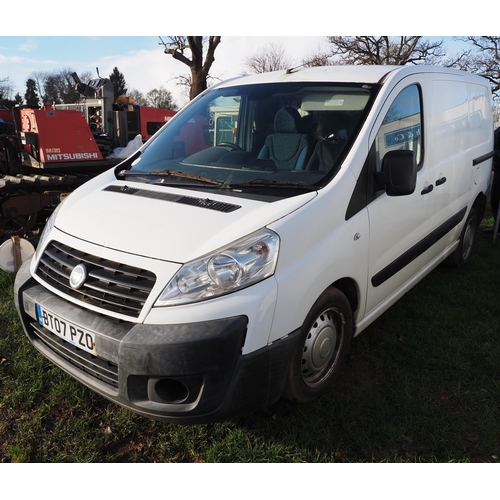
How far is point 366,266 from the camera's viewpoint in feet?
9.67

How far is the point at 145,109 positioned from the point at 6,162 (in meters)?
2.89

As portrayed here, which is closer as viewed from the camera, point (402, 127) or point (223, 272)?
point (223, 272)

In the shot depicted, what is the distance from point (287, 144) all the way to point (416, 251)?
4.70 ft

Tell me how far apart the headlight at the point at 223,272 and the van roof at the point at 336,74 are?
167 centimetres

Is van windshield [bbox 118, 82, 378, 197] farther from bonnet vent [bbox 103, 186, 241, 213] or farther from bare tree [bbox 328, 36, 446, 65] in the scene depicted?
bare tree [bbox 328, 36, 446, 65]

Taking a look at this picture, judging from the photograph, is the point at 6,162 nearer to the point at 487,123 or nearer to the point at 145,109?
the point at 145,109

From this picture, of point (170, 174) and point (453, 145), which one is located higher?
point (453, 145)

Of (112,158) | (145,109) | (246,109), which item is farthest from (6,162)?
(246,109)

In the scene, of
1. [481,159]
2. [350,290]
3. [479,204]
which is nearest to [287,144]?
[350,290]

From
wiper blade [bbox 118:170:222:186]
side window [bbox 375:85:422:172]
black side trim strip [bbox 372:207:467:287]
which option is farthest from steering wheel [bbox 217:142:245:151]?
black side trim strip [bbox 372:207:467:287]

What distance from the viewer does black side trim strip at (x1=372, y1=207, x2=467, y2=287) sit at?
3195 millimetres

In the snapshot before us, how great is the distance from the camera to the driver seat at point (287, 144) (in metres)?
2.96

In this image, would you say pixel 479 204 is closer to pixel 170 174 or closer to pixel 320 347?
pixel 320 347

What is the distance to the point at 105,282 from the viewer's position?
7.72 ft
